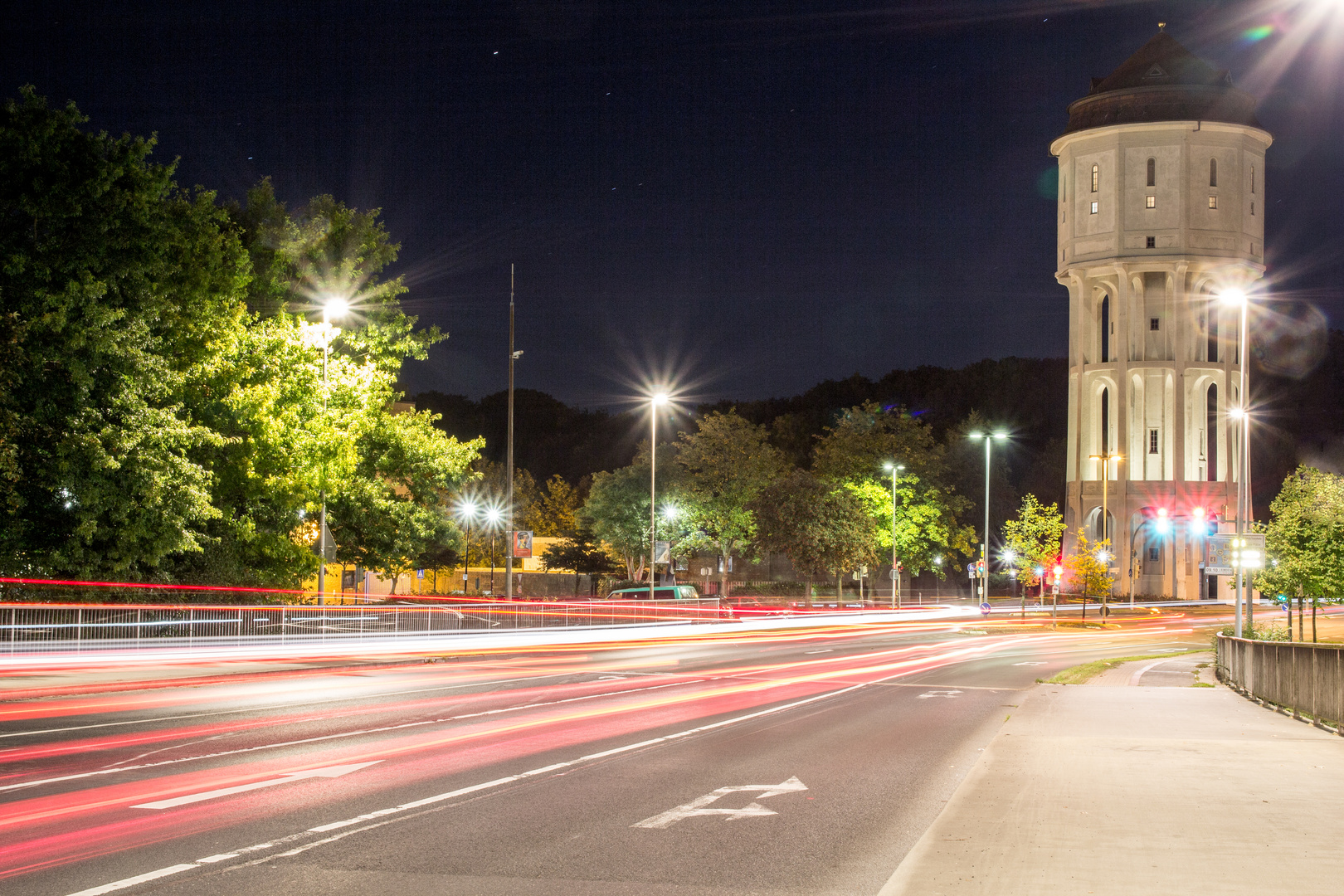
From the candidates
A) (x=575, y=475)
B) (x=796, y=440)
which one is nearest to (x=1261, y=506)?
(x=796, y=440)

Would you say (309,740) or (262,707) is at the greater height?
(309,740)

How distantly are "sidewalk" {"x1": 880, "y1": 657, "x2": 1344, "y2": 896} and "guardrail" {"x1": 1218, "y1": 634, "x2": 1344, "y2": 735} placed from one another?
1.60 feet

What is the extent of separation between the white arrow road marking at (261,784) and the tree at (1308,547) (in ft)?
95.1

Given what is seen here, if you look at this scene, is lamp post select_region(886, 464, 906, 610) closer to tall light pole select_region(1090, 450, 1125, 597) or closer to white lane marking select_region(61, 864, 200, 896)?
tall light pole select_region(1090, 450, 1125, 597)

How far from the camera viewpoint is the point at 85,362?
29078 mm

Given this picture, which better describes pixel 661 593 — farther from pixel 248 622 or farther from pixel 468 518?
pixel 468 518

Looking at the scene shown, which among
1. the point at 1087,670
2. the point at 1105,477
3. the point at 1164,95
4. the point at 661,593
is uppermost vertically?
the point at 1164,95

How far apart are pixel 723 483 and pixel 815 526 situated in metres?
10.2

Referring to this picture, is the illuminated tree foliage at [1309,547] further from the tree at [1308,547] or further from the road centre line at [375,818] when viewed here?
the road centre line at [375,818]

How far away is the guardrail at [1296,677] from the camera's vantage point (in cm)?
1565

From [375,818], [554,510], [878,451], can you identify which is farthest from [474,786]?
[554,510]

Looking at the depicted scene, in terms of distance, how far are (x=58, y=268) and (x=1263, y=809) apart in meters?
28.0

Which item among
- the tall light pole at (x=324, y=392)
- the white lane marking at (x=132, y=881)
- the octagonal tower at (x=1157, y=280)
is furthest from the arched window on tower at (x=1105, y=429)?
the white lane marking at (x=132, y=881)

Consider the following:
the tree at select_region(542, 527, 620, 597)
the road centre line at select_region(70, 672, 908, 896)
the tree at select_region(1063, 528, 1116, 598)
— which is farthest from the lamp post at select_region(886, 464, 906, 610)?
the road centre line at select_region(70, 672, 908, 896)
